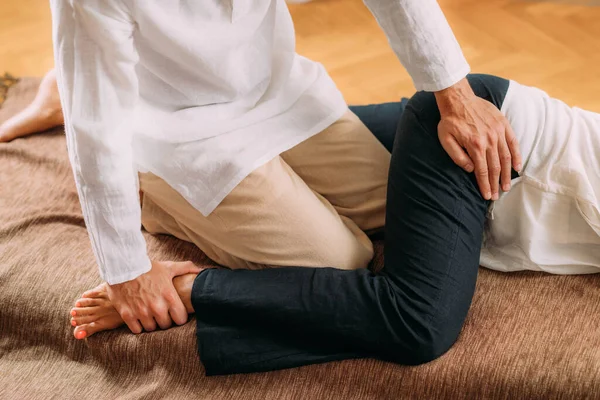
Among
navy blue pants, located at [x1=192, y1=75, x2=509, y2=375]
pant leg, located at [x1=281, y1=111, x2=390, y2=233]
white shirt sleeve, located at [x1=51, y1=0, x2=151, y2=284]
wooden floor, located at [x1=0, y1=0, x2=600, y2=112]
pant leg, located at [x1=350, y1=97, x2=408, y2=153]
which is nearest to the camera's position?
white shirt sleeve, located at [x1=51, y1=0, x2=151, y2=284]

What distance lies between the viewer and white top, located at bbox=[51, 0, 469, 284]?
41.3 inches

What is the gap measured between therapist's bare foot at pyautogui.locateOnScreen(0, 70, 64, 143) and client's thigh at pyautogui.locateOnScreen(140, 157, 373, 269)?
21.3 inches

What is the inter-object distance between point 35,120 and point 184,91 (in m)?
0.66

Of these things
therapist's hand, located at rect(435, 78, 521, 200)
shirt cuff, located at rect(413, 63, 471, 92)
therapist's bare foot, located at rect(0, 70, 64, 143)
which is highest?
shirt cuff, located at rect(413, 63, 471, 92)

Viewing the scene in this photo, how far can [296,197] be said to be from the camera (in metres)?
1.24

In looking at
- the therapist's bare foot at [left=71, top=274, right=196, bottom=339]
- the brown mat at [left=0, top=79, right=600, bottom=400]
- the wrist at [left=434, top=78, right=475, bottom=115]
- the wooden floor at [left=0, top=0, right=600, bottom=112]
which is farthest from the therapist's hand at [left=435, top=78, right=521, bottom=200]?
A: the wooden floor at [left=0, top=0, right=600, bottom=112]

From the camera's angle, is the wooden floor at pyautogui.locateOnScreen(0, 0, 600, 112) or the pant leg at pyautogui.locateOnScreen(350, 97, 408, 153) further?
the wooden floor at pyautogui.locateOnScreen(0, 0, 600, 112)

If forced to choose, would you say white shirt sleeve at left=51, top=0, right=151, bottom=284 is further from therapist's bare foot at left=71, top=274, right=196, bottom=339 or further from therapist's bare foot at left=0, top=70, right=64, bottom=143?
therapist's bare foot at left=0, top=70, right=64, bottom=143

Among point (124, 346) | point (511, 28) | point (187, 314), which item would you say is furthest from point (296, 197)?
point (511, 28)

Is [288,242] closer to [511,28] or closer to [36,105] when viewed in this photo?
[36,105]

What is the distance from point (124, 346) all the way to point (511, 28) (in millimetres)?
1778

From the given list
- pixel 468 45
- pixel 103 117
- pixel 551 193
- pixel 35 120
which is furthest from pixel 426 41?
pixel 468 45

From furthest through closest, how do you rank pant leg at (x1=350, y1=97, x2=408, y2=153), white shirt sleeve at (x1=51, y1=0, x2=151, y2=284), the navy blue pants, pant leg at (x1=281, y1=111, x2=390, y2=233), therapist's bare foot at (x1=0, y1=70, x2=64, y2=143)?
therapist's bare foot at (x1=0, y1=70, x2=64, y2=143) → pant leg at (x1=350, y1=97, x2=408, y2=153) → pant leg at (x1=281, y1=111, x2=390, y2=233) → the navy blue pants → white shirt sleeve at (x1=51, y1=0, x2=151, y2=284)

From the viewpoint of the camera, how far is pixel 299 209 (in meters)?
1.23
